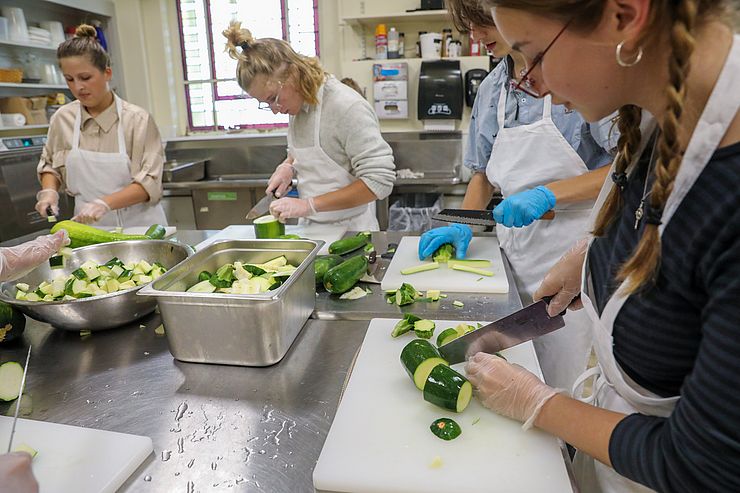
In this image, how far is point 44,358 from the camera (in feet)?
4.85

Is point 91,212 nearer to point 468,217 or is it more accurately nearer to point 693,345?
point 468,217

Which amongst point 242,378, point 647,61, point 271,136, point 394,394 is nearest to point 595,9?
point 647,61

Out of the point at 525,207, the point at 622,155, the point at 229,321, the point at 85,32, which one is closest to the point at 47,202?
the point at 85,32

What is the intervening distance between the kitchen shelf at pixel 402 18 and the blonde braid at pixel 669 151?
4.18 meters

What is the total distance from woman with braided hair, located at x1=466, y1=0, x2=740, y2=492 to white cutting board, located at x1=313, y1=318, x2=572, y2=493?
0.33 feet

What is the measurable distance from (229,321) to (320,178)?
162 centimetres

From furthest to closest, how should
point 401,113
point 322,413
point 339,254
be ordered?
point 401,113 < point 339,254 < point 322,413

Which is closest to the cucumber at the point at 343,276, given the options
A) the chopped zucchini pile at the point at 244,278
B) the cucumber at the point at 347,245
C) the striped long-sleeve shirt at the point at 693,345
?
the chopped zucchini pile at the point at 244,278

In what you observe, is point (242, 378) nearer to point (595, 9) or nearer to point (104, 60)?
point (595, 9)

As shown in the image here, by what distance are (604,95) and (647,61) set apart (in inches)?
2.8

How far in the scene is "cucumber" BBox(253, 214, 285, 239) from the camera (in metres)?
2.26

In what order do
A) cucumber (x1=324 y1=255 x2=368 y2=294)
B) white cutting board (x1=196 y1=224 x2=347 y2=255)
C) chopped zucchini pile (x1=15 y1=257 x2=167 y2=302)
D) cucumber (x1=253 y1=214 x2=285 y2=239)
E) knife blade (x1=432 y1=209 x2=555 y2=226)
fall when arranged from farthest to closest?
1. white cutting board (x1=196 y1=224 x2=347 y2=255)
2. cucumber (x1=253 y1=214 x2=285 y2=239)
3. knife blade (x1=432 y1=209 x2=555 y2=226)
4. cucumber (x1=324 y1=255 x2=368 y2=294)
5. chopped zucchini pile (x1=15 y1=257 x2=167 y2=302)

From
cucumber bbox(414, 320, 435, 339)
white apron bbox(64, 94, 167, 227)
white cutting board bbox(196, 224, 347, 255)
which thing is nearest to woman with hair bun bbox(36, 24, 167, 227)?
white apron bbox(64, 94, 167, 227)

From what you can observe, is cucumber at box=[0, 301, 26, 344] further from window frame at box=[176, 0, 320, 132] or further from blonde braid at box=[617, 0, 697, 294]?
window frame at box=[176, 0, 320, 132]
